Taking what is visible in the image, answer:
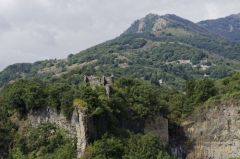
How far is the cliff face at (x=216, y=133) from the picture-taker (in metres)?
65.3

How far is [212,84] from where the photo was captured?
242ft

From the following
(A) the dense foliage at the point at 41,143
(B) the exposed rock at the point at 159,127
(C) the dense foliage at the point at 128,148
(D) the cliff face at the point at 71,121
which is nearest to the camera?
(C) the dense foliage at the point at 128,148

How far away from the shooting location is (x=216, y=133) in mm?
66750

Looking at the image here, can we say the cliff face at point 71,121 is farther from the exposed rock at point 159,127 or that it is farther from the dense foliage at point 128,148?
the exposed rock at point 159,127

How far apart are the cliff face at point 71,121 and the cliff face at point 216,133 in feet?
53.6

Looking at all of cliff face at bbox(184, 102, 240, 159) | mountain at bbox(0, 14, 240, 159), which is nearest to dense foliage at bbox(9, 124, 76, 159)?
mountain at bbox(0, 14, 240, 159)

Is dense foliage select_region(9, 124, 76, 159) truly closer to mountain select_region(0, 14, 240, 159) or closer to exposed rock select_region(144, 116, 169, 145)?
mountain select_region(0, 14, 240, 159)

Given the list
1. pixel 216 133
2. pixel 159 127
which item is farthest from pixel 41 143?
pixel 216 133

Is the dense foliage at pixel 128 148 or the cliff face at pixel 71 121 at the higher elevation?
the cliff face at pixel 71 121

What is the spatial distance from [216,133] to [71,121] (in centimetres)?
1814

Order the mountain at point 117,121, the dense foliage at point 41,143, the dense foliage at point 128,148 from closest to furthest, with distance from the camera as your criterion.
→ the dense foliage at point 128,148 → the mountain at point 117,121 → the dense foliage at point 41,143

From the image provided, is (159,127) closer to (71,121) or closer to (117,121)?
(117,121)

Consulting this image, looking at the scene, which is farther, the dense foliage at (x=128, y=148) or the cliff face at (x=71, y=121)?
the cliff face at (x=71, y=121)

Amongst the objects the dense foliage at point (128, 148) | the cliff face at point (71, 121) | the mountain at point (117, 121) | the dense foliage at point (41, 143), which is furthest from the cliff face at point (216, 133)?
the dense foliage at point (41, 143)
